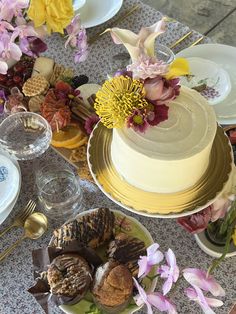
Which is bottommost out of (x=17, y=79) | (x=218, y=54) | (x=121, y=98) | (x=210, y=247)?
(x=210, y=247)

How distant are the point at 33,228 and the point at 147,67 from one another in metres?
0.38

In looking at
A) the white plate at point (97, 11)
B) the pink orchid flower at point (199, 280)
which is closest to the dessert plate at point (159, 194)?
the pink orchid flower at point (199, 280)

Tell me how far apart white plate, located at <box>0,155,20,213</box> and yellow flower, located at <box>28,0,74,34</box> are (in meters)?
0.27

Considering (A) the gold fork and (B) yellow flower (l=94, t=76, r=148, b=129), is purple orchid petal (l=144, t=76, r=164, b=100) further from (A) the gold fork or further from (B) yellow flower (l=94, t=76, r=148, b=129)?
(A) the gold fork

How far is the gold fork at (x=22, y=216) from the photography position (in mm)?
887

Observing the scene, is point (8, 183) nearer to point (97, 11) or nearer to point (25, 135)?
point (25, 135)

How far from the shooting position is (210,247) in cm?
86

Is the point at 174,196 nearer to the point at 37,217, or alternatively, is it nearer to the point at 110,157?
the point at 110,157

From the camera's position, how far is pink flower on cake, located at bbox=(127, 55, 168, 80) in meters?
0.68

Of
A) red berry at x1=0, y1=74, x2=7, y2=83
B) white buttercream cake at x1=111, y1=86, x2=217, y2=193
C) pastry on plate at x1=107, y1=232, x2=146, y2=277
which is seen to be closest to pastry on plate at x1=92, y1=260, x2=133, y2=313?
pastry on plate at x1=107, y1=232, x2=146, y2=277

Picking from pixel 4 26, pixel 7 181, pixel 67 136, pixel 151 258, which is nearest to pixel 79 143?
pixel 67 136

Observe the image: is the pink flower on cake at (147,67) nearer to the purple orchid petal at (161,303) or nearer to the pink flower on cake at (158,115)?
the pink flower on cake at (158,115)

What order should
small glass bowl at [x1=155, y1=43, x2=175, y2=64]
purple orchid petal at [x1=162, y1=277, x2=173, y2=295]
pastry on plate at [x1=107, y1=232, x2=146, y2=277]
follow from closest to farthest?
purple orchid petal at [x1=162, y1=277, x2=173, y2=295] → pastry on plate at [x1=107, y1=232, x2=146, y2=277] → small glass bowl at [x1=155, y1=43, x2=175, y2=64]

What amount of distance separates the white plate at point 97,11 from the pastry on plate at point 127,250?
62 cm
